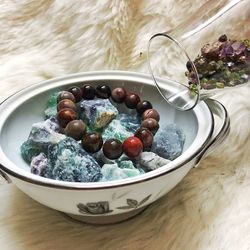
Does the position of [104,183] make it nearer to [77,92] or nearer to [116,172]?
[116,172]

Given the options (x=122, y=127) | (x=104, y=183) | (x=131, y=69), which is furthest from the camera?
(x=131, y=69)

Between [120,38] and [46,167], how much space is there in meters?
0.24

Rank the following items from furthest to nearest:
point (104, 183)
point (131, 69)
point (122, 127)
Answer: point (131, 69), point (122, 127), point (104, 183)

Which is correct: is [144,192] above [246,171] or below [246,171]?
above

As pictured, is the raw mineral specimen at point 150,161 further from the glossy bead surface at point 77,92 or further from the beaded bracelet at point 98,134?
the glossy bead surface at point 77,92

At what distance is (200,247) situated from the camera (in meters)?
0.47

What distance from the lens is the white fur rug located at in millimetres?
474

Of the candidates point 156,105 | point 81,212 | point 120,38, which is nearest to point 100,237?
point 81,212

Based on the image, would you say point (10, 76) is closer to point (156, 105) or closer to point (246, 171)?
point (156, 105)

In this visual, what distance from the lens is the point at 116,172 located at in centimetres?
45

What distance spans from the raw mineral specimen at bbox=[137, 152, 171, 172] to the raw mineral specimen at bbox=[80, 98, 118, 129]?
0.20 feet

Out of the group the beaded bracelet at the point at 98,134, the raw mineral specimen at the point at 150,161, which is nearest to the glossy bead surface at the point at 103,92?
the beaded bracelet at the point at 98,134

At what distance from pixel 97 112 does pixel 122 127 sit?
0.09ft

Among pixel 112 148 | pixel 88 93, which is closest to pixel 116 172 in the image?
pixel 112 148
